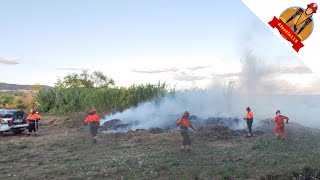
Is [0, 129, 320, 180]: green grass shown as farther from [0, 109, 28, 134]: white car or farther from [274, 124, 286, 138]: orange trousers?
[0, 109, 28, 134]: white car

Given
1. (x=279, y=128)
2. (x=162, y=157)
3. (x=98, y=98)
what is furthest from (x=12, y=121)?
(x=279, y=128)

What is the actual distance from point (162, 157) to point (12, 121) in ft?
40.9

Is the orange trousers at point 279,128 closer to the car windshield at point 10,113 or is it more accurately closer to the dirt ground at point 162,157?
the dirt ground at point 162,157

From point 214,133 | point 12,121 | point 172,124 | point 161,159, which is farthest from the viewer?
point 172,124

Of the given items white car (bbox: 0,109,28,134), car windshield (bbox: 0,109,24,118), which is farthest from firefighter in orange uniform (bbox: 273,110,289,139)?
car windshield (bbox: 0,109,24,118)

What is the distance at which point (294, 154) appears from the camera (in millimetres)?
13828

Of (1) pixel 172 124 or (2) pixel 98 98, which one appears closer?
(1) pixel 172 124

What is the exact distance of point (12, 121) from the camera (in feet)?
73.8

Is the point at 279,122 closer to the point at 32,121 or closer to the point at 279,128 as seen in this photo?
the point at 279,128

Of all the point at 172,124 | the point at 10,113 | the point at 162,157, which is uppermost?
the point at 10,113

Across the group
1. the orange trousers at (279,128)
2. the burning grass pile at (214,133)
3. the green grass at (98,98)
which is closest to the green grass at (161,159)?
the orange trousers at (279,128)

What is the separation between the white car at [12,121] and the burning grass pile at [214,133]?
11220 mm

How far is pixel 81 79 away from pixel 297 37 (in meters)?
58.1

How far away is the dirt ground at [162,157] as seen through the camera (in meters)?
11.1
